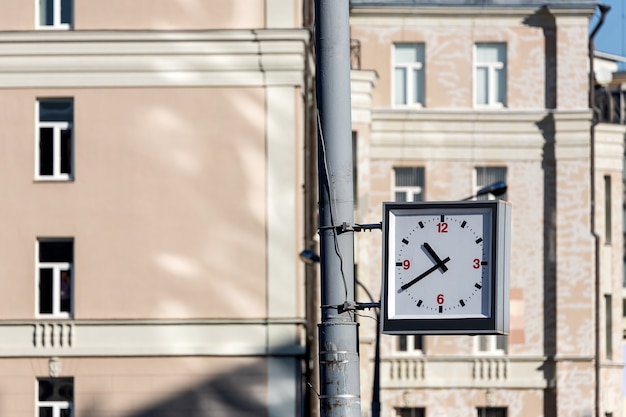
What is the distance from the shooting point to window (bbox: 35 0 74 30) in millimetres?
28641

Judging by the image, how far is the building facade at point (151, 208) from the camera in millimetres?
27703

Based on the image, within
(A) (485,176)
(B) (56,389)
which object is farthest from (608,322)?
(B) (56,389)

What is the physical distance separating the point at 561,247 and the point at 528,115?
3749 millimetres

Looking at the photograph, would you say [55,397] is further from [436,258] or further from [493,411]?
[436,258]

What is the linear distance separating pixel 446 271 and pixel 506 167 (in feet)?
120

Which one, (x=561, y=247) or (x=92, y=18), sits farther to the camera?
(x=561, y=247)

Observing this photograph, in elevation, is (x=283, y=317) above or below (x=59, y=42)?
below

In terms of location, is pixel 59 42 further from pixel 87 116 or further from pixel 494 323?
pixel 494 323

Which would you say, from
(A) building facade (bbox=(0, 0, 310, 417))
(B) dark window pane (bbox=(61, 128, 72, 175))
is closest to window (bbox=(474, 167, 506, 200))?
(A) building facade (bbox=(0, 0, 310, 417))

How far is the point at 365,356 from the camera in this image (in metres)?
41.0

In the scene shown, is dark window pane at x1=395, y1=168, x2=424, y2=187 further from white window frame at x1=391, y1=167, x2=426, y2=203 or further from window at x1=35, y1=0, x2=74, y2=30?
window at x1=35, y1=0, x2=74, y2=30

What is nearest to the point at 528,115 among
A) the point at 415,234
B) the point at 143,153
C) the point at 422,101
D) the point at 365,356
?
the point at 422,101

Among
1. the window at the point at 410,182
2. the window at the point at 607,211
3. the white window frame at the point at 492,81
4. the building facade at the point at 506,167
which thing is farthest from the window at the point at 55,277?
the window at the point at 607,211

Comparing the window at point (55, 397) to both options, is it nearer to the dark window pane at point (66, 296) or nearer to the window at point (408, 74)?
the dark window pane at point (66, 296)
